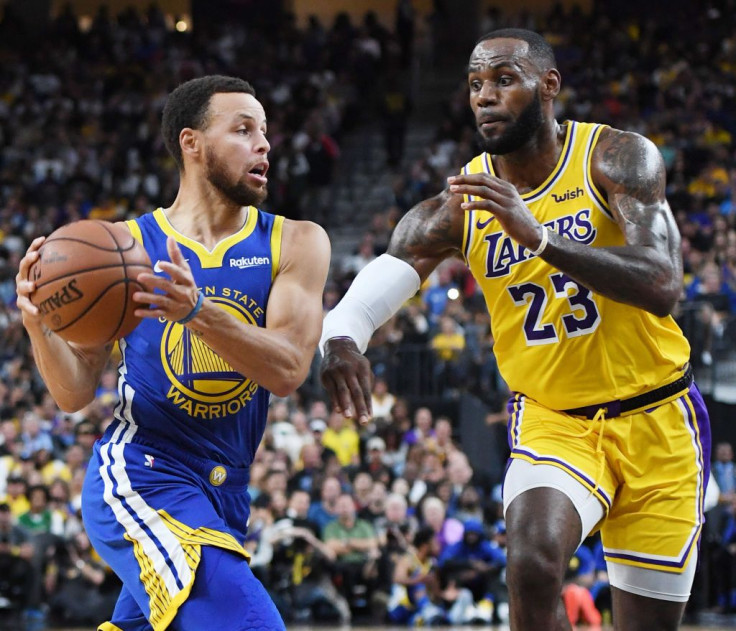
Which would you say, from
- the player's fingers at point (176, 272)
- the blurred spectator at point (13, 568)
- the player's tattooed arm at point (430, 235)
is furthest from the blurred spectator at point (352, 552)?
the player's fingers at point (176, 272)

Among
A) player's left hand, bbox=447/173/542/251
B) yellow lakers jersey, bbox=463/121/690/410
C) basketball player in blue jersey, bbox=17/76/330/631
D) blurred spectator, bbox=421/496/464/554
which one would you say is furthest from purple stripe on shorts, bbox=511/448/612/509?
blurred spectator, bbox=421/496/464/554

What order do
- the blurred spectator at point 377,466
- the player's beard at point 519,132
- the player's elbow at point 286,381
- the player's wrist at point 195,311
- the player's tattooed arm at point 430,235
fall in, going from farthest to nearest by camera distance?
1. the blurred spectator at point 377,466
2. the player's tattooed arm at point 430,235
3. the player's beard at point 519,132
4. the player's elbow at point 286,381
5. the player's wrist at point 195,311

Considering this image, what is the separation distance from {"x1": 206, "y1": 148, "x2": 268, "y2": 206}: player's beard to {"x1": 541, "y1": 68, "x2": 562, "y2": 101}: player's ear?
1.25 metres

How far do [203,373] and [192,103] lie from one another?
3.51ft

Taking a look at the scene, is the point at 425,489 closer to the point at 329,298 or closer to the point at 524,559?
the point at 329,298

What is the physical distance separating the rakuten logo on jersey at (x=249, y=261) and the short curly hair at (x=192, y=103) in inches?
21.2

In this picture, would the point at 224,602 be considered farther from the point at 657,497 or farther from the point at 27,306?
the point at 657,497

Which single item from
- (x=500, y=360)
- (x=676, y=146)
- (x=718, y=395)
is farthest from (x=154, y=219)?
(x=676, y=146)

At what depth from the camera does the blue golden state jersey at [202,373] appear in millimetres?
4430

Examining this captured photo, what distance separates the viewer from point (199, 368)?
14.6 ft

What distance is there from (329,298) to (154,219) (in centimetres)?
1182

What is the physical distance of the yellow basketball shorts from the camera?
4.86 meters

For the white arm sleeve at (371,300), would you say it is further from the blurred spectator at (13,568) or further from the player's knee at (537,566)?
the blurred spectator at (13,568)

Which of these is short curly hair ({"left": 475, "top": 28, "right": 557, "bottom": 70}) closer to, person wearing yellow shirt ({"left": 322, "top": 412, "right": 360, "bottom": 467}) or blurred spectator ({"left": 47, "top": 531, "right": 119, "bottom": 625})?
blurred spectator ({"left": 47, "top": 531, "right": 119, "bottom": 625})
